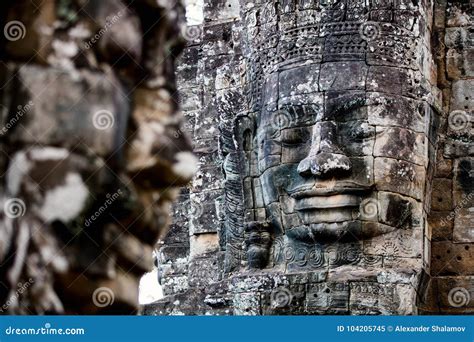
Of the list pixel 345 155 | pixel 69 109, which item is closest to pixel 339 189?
pixel 345 155

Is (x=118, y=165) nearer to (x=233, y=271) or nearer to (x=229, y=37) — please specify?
(x=233, y=271)

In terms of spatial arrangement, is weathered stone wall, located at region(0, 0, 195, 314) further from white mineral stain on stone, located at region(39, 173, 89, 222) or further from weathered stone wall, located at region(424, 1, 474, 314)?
weathered stone wall, located at region(424, 1, 474, 314)

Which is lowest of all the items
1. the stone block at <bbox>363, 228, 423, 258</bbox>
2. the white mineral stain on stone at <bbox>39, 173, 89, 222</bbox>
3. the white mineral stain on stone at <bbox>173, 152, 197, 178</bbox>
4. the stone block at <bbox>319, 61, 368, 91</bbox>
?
the white mineral stain on stone at <bbox>39, 173, 89, 222</bbox>

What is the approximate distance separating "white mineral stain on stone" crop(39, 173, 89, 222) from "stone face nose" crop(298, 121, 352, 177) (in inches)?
328

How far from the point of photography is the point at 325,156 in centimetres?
1021

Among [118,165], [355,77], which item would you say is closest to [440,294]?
[355,77]

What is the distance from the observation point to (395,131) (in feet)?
34.2

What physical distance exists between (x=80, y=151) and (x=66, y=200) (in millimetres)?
96

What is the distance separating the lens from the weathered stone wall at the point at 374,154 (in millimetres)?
10359

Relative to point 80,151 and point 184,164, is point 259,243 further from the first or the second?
point 80,151

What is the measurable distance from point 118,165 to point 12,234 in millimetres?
227

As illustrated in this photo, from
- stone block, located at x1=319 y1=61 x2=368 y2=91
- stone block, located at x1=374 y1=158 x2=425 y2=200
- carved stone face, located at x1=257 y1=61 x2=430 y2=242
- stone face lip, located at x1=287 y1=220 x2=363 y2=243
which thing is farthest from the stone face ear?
stone block, located at x1=319 y1=61 x2=368 y2=91

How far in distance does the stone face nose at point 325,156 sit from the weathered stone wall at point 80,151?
27.0 ft

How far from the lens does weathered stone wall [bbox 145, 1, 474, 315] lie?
10.4 meters
